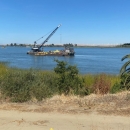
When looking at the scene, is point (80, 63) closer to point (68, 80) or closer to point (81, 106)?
point (68, 80)

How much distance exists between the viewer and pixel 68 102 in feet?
21.3

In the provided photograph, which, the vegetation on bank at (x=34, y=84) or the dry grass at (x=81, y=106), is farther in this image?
the vegetation on bank at (x=34, y=84)

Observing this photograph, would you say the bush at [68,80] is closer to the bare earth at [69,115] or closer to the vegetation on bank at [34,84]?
the vegetation on bank at [34,84]

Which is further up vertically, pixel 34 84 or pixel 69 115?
pixel 34 84

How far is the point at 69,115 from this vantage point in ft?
17.7

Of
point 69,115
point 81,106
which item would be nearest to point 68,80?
point 81,106

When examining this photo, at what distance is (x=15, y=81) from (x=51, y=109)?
2.50 meters

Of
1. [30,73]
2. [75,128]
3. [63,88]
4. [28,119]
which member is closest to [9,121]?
[28,119]

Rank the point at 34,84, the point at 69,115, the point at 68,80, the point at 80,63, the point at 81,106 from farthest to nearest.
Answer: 1. the point at 80,63
2. the point at 68,80
3. the point at 34,84
4. the point at 81,106
5. the point at 69,115

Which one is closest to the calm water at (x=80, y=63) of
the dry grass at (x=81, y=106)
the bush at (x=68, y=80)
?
the bush at (x=68, y=80)

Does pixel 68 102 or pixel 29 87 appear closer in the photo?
pixel 68 102

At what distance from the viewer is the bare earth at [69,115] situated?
482 centimetres

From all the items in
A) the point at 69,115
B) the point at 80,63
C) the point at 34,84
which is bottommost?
the point at 80,63

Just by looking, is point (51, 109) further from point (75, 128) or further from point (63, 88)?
point (63, 88)
